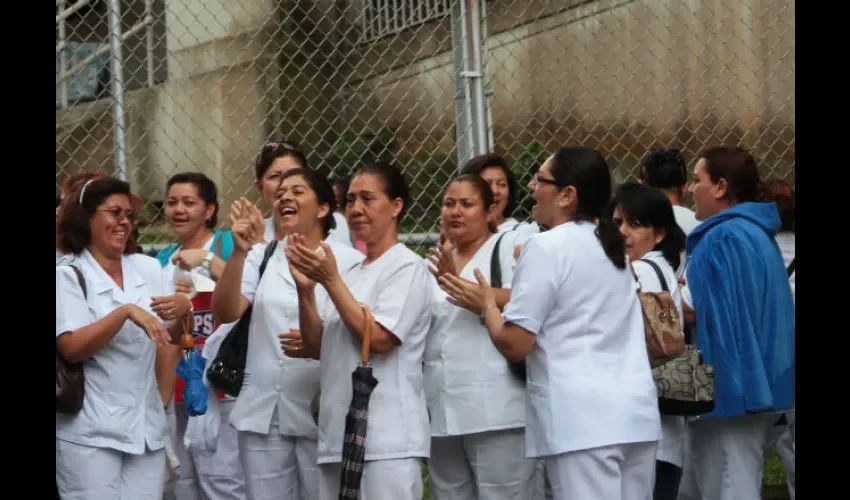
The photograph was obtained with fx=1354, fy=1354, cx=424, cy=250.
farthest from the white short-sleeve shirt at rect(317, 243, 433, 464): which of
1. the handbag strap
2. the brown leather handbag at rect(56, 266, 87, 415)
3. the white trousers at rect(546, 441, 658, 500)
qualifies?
the handbag strap

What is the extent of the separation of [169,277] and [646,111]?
3713 mm

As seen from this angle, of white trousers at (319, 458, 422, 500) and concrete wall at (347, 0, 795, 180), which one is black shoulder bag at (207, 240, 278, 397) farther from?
concrete wall at (347, 0, 795, 180)

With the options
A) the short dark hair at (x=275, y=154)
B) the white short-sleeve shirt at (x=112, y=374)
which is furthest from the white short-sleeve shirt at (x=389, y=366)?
the short dark hair at (x=275, y=154)

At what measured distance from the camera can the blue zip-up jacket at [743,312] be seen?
5402 millimetres

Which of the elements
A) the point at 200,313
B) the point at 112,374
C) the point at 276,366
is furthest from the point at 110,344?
the point at 200,313

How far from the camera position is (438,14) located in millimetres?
7828

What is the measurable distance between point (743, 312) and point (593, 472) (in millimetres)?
1164

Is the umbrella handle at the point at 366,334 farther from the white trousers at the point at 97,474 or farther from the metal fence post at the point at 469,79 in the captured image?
the metal fence post at the point at 469,79

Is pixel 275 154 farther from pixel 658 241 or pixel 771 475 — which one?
pixel 771 475

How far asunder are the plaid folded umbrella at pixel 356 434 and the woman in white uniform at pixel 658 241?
4.96 ft

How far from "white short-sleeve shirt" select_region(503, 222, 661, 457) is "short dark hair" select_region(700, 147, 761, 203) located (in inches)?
45.0

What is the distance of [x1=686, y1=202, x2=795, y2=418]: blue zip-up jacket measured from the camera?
5402 millimetres
